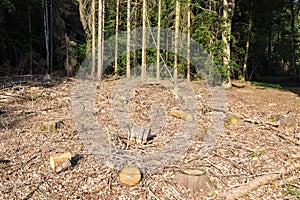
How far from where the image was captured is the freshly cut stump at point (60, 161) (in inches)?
159

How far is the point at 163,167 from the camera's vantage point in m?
4.12

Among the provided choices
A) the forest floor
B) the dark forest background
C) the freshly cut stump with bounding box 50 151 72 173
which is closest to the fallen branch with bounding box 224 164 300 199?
the forest floor

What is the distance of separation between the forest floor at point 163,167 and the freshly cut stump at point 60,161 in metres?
0.08

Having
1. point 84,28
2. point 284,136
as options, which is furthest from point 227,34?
point 84,28

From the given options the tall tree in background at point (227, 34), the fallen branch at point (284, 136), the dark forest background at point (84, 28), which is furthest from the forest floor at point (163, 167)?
the dark forest background at point (84, 28)

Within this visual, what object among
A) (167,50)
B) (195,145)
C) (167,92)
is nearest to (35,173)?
(195,145)

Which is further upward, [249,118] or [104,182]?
[249,118]

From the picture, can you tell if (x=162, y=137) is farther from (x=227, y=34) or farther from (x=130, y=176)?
(x=227, y=34)

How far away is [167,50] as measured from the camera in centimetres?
1321

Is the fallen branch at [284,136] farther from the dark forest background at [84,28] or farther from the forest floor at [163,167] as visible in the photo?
the dark forest background at [84,28]

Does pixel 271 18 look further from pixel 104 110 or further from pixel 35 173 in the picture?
pixel 35 173

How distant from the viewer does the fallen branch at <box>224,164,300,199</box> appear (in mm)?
3488

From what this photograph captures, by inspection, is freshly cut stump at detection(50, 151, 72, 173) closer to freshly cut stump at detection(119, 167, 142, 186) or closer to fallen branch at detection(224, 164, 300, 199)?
freshly cut stump at detection(119, 167, 142, 186)

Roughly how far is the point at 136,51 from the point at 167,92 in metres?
7.24
